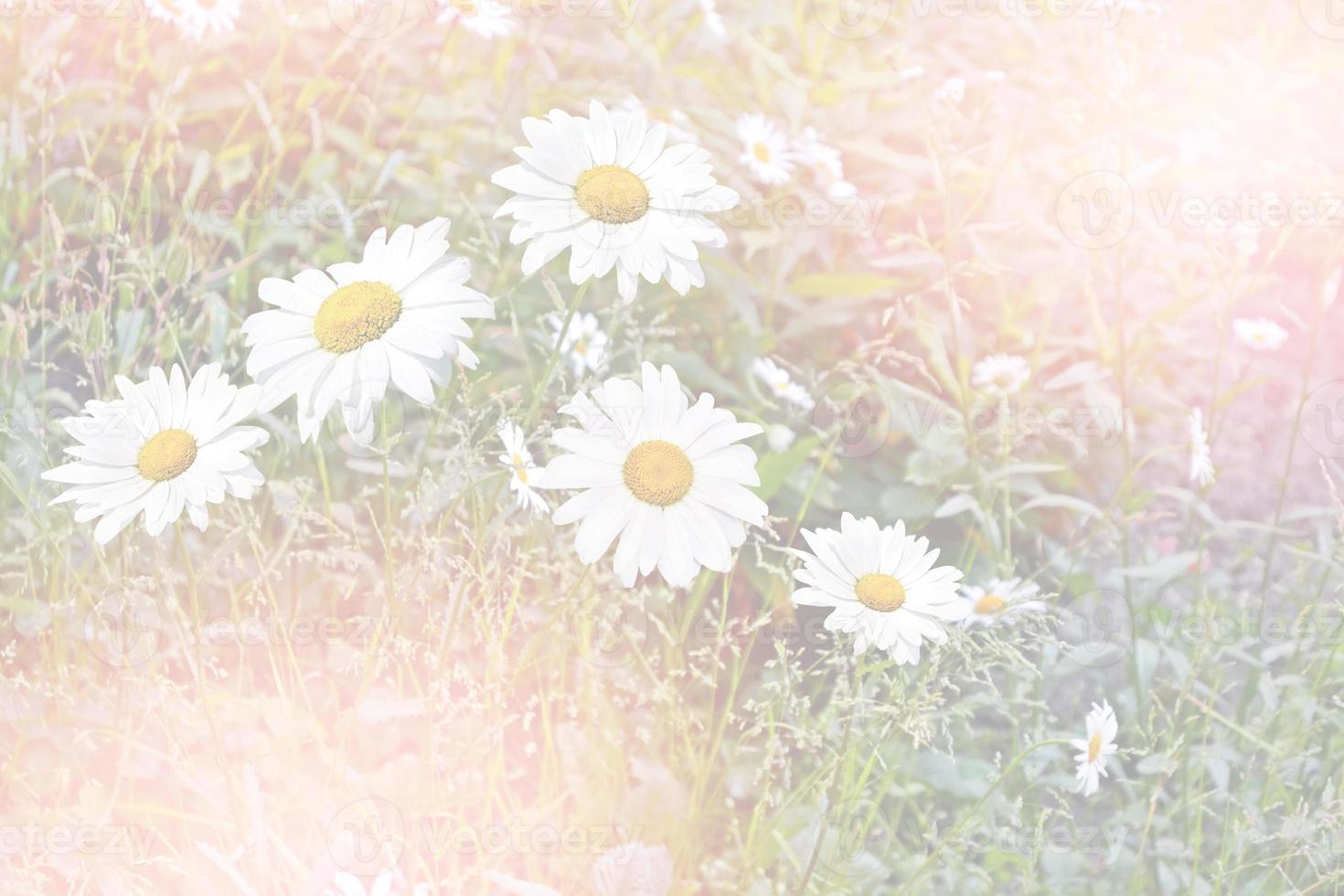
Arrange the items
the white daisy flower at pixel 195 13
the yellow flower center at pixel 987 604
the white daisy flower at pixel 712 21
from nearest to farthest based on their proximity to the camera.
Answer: the yellow flower center at pixel 987 604, the white daisy flower at pixel 195 13, the white daisy flower at pixel 712 21

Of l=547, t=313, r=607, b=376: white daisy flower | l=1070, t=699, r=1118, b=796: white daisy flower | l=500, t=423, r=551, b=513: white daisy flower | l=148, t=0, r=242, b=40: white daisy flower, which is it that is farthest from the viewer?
l=148, t=0, r=242, b=40: white daisy flower

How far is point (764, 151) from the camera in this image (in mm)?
2002

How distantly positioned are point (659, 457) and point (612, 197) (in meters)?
0.22

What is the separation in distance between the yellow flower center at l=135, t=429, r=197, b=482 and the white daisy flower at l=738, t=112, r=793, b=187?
115 centimetres

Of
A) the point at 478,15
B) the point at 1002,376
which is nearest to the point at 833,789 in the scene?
the point at 1002,376

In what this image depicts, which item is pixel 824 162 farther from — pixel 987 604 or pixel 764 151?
pixel 987 604

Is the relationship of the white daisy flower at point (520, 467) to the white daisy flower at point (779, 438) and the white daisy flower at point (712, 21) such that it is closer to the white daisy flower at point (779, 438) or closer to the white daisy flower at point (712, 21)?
the white daisy flower at point (779, 438)

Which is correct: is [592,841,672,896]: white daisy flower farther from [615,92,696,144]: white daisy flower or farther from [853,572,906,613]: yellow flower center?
[615,92,696,144]: white daisy flower

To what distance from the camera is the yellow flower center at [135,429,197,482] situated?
38.0 inches

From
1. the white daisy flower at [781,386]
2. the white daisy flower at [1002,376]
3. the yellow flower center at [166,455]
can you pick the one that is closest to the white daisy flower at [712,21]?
the white daisy flower at [781,386]

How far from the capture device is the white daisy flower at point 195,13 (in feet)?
6.05

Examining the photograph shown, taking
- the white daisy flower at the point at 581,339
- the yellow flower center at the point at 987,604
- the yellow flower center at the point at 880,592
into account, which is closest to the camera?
the yellow flower center at the point at 880,592

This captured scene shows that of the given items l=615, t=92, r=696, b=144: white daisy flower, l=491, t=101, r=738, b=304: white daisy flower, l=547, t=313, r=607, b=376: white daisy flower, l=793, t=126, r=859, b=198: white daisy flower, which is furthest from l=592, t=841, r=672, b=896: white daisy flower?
l=793, t=126, r=859, b=198: white daisy flower

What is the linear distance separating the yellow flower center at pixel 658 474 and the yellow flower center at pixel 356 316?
0.70ft
